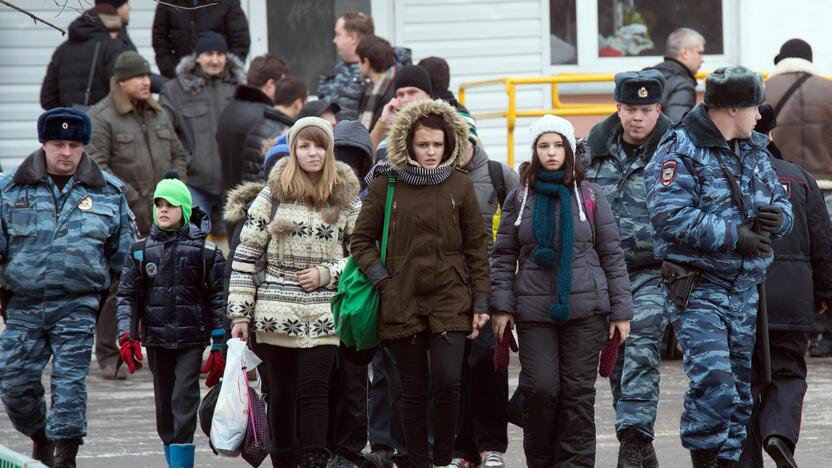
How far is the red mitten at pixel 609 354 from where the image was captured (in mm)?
8164

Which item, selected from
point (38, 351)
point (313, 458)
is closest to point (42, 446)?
point (38, 351)

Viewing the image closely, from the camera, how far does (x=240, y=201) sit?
8.79m

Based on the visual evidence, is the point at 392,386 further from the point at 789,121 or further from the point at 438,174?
the point at 789,121

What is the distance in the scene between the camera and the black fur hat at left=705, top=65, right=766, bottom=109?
7.97 meters

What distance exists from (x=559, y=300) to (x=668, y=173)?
812mm

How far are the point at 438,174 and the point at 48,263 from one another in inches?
94.7

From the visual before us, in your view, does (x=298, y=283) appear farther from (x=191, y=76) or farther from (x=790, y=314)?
(x=191, y=76)

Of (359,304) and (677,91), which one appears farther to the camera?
(677,91)

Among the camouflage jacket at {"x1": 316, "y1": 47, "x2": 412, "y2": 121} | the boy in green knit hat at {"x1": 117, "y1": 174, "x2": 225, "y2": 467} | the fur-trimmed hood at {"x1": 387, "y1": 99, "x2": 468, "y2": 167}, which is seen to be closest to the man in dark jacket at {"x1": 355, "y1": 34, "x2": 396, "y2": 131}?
the camouflage jacket at {"x1": 316, "y1": 47, "x2": 412, "y2": 121}

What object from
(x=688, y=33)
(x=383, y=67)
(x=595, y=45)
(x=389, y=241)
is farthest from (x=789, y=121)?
(x=389, y=241)

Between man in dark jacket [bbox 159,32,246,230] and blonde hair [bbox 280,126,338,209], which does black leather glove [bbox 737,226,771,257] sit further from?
man in dark jacket [bbox 159,32,246,230]

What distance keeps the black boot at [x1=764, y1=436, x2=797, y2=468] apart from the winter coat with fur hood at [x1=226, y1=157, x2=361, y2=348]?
2.25m

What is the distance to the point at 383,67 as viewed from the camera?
1191cm

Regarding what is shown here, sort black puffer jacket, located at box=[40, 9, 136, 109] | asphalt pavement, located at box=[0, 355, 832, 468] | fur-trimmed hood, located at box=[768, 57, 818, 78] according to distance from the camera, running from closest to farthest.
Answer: asphalt pavement, located at box=[0, 355, 832, 468] → fur-trimmed hood, located at box=[768, 57, 818, 78] → black puffer jacket, located at box=[40, 9, 136, 109]
